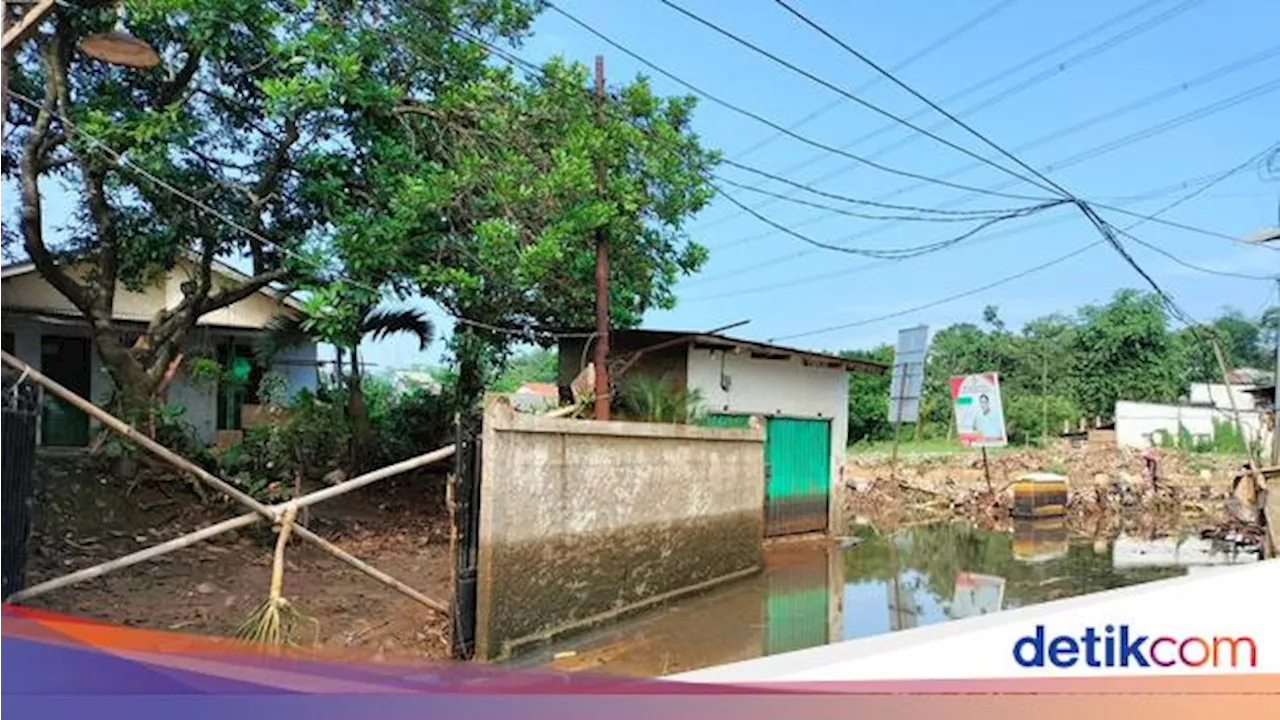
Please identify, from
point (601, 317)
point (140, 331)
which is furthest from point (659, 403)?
point (140, 331)

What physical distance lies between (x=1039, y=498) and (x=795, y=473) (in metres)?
9.10

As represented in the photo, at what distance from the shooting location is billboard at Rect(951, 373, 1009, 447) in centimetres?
2472

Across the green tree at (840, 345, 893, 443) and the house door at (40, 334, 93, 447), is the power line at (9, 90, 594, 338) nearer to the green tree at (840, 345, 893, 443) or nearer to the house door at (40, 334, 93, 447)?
the house door at (40, 334, 93, 447)

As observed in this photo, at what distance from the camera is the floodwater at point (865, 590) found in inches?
324

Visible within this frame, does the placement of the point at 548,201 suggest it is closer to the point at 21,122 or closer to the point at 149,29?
the point at 149,29

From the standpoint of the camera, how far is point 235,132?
11.6 metres

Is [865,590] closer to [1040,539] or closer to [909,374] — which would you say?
[1040,539]

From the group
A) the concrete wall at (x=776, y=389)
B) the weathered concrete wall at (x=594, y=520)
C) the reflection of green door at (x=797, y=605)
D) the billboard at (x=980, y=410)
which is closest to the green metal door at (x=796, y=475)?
the concrete wall at (x=776, y=389)

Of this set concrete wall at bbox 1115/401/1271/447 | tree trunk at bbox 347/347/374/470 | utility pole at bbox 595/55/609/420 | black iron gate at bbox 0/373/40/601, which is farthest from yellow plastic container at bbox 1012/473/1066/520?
black iron gate at bbox 0/373/40/601

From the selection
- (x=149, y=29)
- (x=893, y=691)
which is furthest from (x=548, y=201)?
(x=893, y=691)

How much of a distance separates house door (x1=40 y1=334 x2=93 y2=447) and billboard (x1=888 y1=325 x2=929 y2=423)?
17.6 meters

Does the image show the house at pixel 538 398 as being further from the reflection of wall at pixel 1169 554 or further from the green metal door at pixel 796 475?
the reflection of wall at pixel 1169 554

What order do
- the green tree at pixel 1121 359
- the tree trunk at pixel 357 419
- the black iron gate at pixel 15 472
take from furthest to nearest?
the green tree at pixel 1121 359 < the tree trunk at pixel 357 419 < the black iron gate at pixel 15 472

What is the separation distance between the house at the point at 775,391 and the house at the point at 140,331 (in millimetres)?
5783
